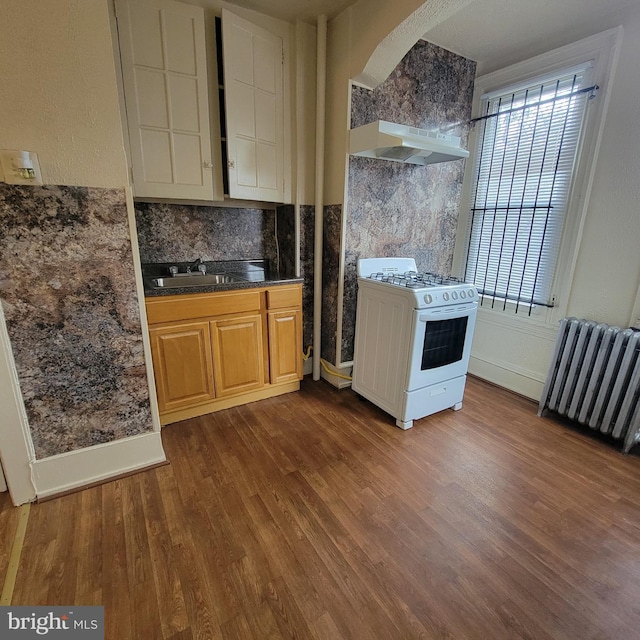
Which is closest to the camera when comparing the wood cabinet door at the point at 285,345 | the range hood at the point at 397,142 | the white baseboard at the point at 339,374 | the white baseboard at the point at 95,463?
the white baseboard at the point at 95,463

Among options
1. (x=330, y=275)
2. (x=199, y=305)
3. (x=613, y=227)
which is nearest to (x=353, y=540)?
(x=199, y=305)

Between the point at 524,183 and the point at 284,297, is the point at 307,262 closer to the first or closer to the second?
the point at 284,297

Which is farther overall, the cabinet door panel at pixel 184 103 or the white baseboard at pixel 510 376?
the white baseboard at pixel 510 376

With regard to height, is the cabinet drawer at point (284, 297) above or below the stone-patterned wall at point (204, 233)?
below

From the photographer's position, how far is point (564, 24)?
2238 mm

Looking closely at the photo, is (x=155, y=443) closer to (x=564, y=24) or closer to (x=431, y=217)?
(x=431, y=217)

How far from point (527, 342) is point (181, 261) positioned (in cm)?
285

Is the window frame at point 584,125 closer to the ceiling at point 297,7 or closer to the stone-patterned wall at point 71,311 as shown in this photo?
the ceiling at point 297,7

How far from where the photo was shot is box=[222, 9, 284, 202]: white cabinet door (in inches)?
85.7

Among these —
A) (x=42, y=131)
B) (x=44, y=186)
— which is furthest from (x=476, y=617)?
(x=42, y=131)

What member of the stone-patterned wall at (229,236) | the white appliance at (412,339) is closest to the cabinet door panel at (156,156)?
the stone-patterned wall at (229,236)

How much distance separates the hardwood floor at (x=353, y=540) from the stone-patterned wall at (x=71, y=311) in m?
0.42

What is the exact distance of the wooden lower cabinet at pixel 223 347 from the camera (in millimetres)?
2146

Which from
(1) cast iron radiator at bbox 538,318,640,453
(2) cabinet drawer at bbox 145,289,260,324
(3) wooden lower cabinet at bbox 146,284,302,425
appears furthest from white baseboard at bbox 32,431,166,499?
(1) cast iron radiator at bbox 538,318,640,453
